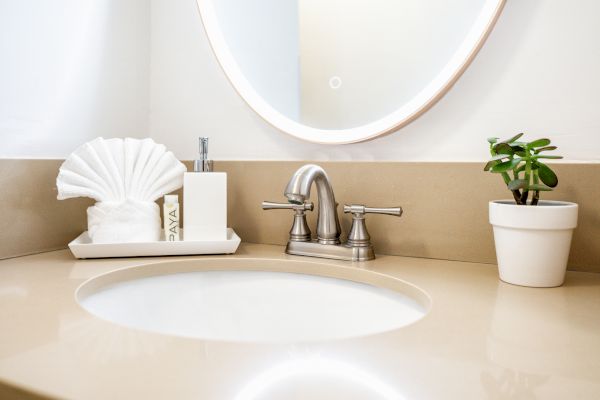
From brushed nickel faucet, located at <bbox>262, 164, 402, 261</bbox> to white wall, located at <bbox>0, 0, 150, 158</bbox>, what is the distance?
0.44m

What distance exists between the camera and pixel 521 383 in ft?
1.24

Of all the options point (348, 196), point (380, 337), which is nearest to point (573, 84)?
point (348, 196)

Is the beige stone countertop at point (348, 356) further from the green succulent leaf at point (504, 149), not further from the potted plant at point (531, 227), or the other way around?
the green succulent leaf at point (504, 149)

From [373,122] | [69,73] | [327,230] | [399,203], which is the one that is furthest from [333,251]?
[69,73]

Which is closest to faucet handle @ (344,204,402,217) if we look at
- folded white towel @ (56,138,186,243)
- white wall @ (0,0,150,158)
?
folded white towel @ (56,138,186,243)

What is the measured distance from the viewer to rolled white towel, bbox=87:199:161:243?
85 cm

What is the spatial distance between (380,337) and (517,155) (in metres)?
0.38

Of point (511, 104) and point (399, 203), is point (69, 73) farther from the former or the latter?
point (511, 104)

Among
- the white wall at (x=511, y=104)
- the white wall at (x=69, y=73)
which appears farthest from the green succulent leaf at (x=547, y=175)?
the white wall at (x=69, y=73)

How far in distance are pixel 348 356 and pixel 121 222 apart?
57 cm

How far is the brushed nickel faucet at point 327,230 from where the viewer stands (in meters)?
0.83

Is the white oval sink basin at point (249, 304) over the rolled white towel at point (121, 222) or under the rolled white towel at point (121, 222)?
under

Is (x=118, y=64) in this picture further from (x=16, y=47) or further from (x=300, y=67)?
(x=300, y=67)

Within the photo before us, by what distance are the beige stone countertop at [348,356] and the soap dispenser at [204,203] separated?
27 centimetres
